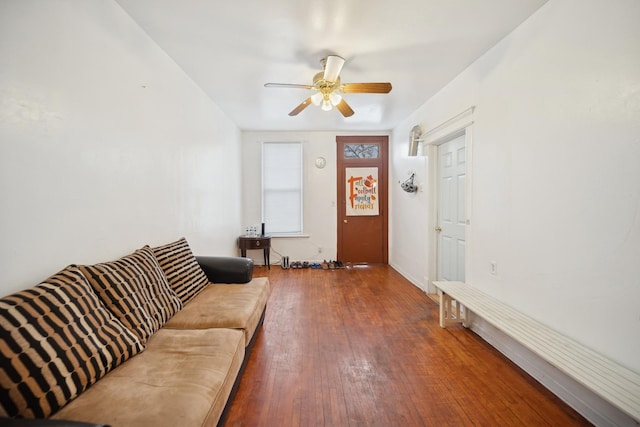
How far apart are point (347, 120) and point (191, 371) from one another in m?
4.12

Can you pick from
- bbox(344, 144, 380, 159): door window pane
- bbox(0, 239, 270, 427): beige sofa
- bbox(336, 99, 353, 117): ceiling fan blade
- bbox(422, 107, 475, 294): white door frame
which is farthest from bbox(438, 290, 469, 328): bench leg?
bbox(344, 144, 380, 159): door window pane

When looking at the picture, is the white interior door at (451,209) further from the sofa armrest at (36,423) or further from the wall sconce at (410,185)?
the sofa armrest at (36,423)

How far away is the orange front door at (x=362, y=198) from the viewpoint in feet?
17.6

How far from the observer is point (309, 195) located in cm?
534

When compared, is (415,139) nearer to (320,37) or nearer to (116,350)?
(320,37)

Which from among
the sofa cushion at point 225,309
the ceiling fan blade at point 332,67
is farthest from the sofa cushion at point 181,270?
the ceiling fan blade at point 332,67

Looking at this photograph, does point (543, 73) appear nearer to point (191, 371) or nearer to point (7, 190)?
point (191, 371)

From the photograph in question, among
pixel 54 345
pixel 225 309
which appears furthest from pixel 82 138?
pixel 225 309

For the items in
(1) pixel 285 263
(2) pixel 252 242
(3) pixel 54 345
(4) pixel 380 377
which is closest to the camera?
(3) pixel 54 345

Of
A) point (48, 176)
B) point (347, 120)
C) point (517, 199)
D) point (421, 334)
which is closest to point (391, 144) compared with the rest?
point (347, 120)

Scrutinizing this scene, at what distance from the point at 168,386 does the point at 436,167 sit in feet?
11.7

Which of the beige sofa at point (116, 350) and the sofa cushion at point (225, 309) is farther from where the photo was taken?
the sofa cushion at point (225, 309)

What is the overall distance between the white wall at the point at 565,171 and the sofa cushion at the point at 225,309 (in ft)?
6.65

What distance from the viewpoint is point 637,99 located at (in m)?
1.37
